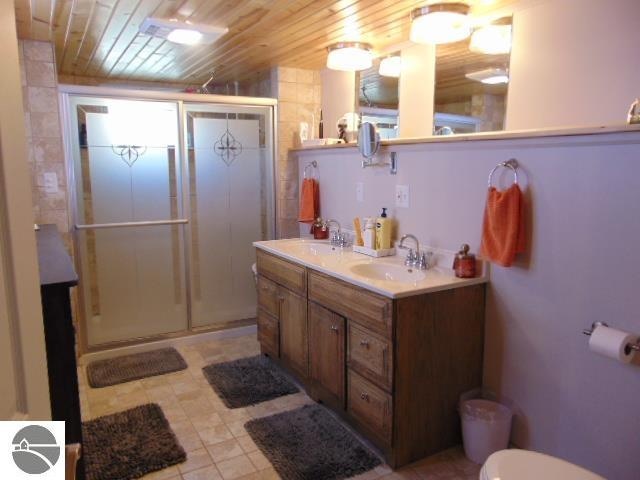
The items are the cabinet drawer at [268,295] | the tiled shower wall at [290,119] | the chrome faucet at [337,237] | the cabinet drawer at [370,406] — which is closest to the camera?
the cabinet drawer at [370,406]

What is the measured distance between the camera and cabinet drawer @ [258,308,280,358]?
308 cm

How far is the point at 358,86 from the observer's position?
325 centimetres

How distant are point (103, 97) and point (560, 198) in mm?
2840

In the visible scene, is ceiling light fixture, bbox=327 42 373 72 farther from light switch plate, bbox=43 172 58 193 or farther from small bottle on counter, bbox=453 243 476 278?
light switch plate, bbox=43 172 58 193

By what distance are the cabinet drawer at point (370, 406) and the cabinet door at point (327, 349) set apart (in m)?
0.09

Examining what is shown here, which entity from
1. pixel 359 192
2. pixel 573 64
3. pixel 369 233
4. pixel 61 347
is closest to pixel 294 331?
pixel 369 233

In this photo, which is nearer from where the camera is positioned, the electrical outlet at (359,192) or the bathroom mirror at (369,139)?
the bathroom mirror at (369,139)

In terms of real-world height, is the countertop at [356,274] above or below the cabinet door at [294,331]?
above

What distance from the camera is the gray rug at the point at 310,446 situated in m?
2.14

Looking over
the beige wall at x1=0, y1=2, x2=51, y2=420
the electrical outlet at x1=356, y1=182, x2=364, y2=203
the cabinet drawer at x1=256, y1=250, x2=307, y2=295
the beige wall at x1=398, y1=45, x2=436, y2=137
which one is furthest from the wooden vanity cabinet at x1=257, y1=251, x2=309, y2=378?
the beige wall at x1=0, y1=2, x2=51, y2=420

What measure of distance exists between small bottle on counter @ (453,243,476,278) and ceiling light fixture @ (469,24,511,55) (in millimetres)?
945

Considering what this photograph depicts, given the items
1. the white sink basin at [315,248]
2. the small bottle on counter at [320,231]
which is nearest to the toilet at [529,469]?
the white sink basin at [315,248]

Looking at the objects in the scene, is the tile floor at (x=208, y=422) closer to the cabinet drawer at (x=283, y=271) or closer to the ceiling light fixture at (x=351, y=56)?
the cabinet drawer at (x=283, y=271)

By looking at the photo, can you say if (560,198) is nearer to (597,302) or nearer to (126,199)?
(597,302)
